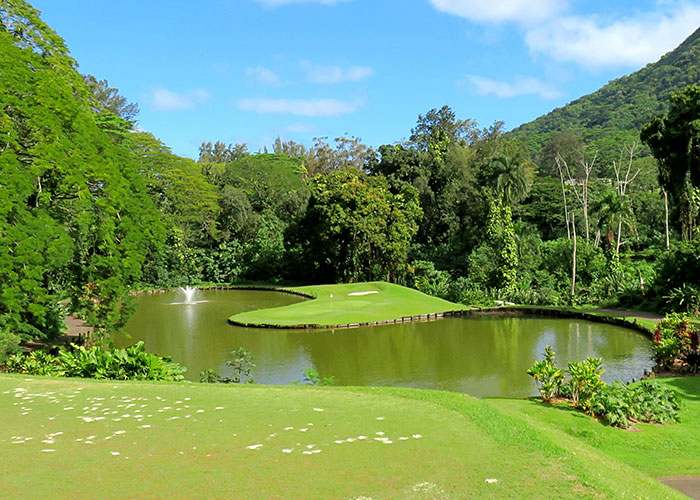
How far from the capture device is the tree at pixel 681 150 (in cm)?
2499

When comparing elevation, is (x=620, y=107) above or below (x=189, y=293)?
above

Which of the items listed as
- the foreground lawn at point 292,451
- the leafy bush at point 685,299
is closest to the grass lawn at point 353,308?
the leafy bush at point 685,299

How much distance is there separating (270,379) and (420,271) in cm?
2648

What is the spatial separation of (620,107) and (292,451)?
112125 mm

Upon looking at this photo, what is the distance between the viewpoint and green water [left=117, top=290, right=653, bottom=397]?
17.0 m

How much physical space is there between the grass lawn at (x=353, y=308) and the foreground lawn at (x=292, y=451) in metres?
17.0

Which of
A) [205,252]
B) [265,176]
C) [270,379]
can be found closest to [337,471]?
[270,379]

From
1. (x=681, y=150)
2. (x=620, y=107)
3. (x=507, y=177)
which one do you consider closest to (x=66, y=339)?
(x=681, y=150)

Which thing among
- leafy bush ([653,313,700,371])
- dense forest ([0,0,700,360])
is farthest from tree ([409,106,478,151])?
leafy bush ([653,313,700,371])

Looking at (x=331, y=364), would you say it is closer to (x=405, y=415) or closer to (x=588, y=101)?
(x=405, y=415)

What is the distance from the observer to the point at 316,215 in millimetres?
45156

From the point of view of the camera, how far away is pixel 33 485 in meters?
5.96

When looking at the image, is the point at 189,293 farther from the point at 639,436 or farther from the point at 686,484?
the point at 686,484

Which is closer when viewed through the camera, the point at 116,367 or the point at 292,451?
the point at 292,451
